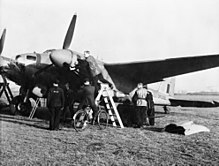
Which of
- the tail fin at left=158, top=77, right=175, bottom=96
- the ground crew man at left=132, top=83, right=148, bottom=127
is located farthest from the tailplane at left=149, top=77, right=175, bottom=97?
the ground crew man at left=132, top=83, right=148, bottom=127

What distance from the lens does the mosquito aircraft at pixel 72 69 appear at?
28.8ft

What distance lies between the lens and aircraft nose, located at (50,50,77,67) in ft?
27.9

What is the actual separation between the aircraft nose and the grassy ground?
2.49 m

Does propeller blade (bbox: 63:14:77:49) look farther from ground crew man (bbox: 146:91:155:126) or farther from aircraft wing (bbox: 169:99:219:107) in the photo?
aircraft wing (bbox: 169:99:219:107)

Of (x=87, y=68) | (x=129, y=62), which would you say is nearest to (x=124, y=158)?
(x=87, y=68)

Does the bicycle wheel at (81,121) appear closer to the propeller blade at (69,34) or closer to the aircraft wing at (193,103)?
the propeller blade at (69,34)

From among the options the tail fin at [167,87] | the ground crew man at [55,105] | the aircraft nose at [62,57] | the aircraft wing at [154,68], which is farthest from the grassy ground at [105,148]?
the tail fin at [167,87]

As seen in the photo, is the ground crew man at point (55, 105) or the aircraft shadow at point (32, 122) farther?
the aircraft shadow at point (32, 122)

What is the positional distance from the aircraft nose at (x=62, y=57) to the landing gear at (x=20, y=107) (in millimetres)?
3717

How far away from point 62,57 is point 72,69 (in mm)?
570

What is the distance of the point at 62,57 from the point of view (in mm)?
8531

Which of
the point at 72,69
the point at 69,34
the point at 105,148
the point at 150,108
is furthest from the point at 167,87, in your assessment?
the point at 105,148

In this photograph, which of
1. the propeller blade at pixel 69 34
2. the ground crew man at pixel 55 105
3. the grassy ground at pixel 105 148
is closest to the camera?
the grassy ground at pixel 105 148

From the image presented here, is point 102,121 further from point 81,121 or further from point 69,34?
point 69,34
